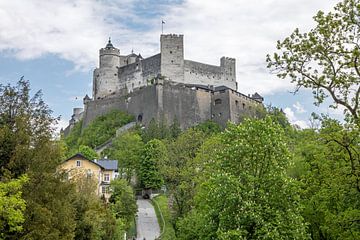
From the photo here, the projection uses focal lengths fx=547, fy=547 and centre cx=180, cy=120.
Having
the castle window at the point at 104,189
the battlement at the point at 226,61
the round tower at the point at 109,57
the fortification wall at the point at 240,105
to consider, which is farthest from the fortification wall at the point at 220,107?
the castle window at the point at 104,189

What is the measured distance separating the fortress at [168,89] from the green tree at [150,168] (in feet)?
85.2

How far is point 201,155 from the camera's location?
41344mm

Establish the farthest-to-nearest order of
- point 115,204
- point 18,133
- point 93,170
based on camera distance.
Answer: point 93,170 < point 115,204 < point 18,133

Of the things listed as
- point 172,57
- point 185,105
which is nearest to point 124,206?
point 185,105

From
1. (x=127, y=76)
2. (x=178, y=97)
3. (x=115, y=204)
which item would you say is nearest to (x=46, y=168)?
(x=115, y=204)

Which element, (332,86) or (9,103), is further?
(9,103)

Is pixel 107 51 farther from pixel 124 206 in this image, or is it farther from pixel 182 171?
pixel 182 171

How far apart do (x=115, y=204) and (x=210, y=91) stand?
2231 inches

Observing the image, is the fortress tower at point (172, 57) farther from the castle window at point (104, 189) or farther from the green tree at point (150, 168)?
the castle window at point (104, 189)

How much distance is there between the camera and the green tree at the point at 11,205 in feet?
63.9

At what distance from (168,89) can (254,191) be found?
257 ft

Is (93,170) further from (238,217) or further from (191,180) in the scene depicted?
(238,217)

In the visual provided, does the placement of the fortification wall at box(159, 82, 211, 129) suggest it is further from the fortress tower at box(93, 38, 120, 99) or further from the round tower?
the round tower

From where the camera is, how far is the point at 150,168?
71.0 meters
